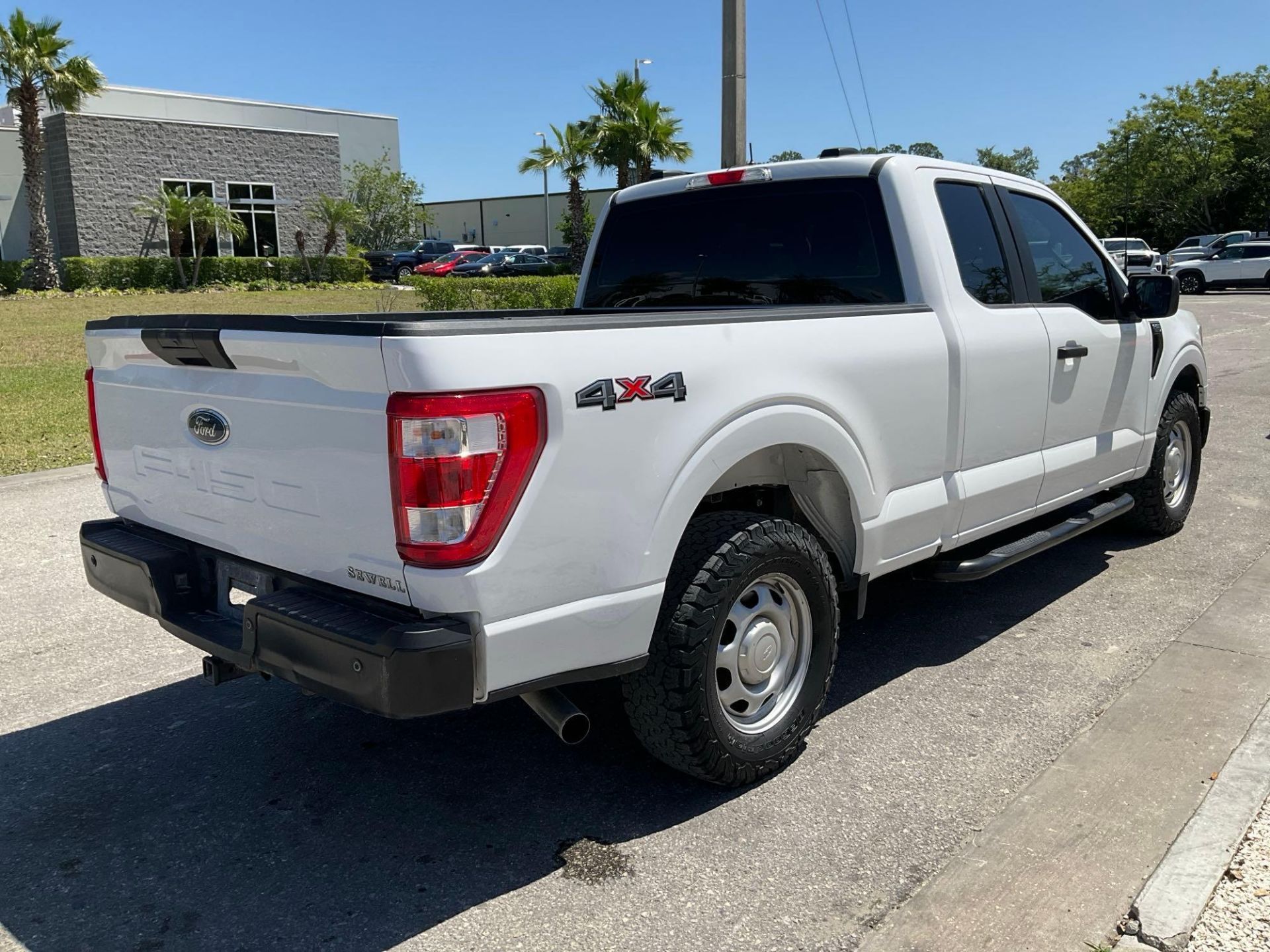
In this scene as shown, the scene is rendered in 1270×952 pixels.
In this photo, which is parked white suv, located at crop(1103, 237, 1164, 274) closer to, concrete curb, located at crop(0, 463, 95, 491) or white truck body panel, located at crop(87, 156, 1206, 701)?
white truck body panel, located at crop(87, 156, 1206, 701)

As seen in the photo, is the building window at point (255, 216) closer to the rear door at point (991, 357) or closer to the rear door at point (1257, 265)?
the rear door at point (1257, 265)

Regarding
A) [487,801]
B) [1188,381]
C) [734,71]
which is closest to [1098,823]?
[487,801]

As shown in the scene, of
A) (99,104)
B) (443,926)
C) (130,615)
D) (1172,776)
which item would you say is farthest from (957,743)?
(99,104)

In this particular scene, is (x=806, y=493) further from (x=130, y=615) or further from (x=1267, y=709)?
(x=130, y=615)

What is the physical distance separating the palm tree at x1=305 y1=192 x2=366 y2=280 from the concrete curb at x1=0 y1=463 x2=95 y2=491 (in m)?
29.8

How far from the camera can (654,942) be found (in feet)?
9.23

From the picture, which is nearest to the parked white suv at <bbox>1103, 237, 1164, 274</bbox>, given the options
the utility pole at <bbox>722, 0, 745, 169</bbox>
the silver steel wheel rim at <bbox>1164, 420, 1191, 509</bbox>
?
the silver steel wheel rim at <bbox>1164, 420, 1191, 509</bbox>

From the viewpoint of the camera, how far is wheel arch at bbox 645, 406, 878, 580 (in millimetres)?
3160

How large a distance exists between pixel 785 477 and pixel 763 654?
0.65 meters

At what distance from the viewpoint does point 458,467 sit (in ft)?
8.75

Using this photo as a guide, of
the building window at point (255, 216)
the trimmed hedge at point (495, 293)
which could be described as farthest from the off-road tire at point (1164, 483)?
the building window at point (255, 216)

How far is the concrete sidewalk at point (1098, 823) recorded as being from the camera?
283 centimetres

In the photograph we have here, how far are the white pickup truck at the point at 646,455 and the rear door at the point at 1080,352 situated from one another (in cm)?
3

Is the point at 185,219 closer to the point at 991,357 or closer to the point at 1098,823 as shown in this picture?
the point at 991,357
